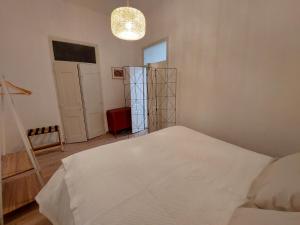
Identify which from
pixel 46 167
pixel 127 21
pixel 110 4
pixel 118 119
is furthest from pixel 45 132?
pixel 110 4

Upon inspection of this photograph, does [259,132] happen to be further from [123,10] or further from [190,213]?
[123,10]

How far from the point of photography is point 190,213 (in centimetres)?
76

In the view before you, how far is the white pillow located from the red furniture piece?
10.6 ft

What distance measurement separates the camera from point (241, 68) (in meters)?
1.90

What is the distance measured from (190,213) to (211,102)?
188cm

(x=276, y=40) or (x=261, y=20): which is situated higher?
(x=261, y=20)

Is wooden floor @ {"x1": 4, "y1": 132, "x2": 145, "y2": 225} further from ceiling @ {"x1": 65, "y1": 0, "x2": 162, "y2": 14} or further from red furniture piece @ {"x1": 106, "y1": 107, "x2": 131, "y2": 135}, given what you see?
ceiling @ {"x1": 65, "y1": 0, "x2": 162, "y2": 14}

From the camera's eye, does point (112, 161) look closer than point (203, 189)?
No

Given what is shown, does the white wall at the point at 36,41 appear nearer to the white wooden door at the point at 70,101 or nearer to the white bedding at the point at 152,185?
the white wooden door at the point at 70,101

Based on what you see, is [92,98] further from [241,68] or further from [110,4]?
[241,68]

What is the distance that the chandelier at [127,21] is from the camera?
1.53 metres

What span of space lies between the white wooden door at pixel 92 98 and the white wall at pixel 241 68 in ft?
6.60

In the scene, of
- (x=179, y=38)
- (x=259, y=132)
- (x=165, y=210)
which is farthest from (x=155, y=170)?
(x=179, y=38)

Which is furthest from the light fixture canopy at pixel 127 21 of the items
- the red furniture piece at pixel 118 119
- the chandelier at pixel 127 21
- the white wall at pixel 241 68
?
the red furniture piece at pixel 118 119
